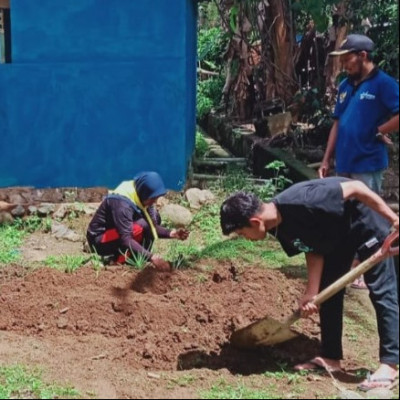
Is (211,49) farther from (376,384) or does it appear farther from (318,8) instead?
(376,384)

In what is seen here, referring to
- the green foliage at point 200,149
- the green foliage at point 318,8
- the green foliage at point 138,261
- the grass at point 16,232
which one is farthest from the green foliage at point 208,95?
the green foliage at point 138,261

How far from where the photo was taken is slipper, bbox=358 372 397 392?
3.98 m

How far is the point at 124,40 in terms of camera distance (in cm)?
898

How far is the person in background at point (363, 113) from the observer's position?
5352 mm

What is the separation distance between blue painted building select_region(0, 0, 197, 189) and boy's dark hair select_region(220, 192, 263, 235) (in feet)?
17.1

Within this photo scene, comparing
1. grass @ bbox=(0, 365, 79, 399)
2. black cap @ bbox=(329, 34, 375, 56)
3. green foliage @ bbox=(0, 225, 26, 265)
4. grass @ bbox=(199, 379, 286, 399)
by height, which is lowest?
green foliage @ bbox=(0, 225, 26, 265)

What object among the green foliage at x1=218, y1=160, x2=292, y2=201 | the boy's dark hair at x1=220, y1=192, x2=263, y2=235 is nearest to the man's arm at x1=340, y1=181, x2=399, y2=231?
the boy's dark hair at x1=220, y1=192, x2=263, y2=235

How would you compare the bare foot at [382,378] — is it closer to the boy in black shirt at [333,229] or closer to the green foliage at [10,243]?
the boy in black shirt at [333,229]

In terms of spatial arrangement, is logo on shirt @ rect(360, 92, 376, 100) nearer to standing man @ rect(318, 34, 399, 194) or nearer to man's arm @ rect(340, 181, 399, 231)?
standing man @ rect(318, 34, 399, 194)

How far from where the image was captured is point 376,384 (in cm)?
399

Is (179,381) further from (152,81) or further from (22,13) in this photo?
(22,13)

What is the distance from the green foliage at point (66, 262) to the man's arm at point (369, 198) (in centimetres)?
295

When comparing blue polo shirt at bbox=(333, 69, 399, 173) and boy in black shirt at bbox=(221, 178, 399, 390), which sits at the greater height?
blue polo shirt at bbox=(333, 69, 399, 173)

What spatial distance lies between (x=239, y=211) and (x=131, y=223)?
7.72 feet
